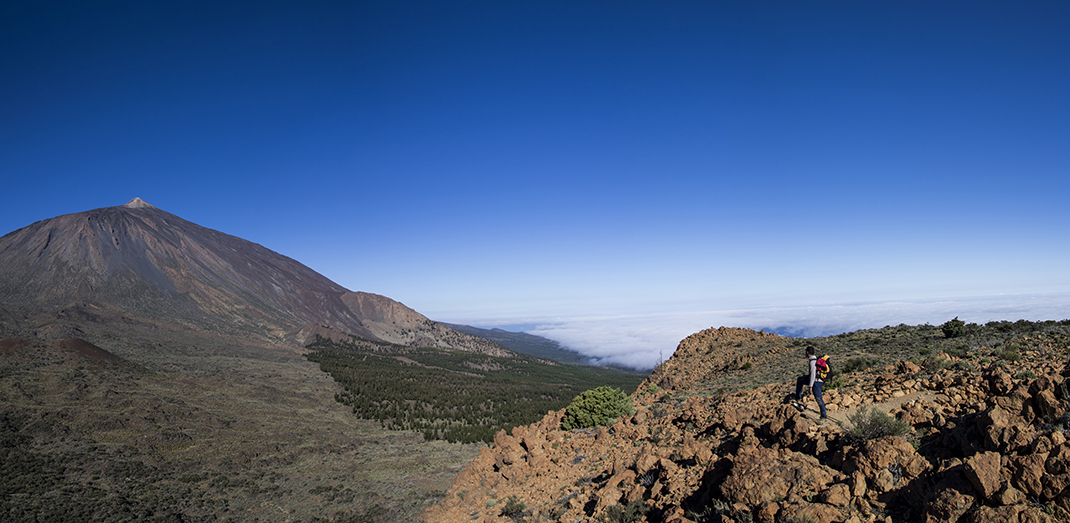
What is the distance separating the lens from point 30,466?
2086 centimetres

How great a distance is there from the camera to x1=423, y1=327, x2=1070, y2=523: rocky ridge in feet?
15.3

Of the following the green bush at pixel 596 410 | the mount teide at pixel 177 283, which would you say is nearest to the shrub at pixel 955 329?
the green bush at pixel 596 410

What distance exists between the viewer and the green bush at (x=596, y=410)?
53.4 feet

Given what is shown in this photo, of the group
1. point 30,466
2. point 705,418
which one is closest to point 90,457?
point 30,466

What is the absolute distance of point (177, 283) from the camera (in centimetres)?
9575

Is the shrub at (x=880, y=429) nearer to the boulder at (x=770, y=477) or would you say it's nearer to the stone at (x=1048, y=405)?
the boulder at (x=770, y=477)

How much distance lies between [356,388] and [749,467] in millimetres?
52030

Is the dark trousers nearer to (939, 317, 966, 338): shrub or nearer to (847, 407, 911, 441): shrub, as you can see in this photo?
(847, 407, 911, 441): shrub

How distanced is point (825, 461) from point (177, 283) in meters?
117

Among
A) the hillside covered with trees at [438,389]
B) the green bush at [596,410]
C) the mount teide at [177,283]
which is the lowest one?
the hillside covered with trees at [438,389]

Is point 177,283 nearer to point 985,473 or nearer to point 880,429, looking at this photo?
point 880,429

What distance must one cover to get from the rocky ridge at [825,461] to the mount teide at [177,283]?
237 feet

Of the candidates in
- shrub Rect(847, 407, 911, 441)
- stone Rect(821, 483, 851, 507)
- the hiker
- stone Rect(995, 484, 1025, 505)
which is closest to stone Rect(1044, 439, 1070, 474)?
stone Rect(995, 484, 1025, 505)

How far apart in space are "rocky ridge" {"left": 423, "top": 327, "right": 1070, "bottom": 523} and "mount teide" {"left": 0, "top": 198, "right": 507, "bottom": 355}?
237ft
